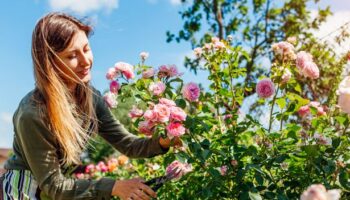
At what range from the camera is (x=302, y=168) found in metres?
2.08

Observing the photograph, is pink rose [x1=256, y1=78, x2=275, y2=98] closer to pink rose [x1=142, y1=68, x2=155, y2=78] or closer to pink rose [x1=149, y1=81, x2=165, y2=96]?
pink rose [x1=149, y1=81, x2=165, y2=96]

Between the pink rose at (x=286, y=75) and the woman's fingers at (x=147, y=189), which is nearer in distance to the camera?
the woman's fingers at (x=147, y=189)

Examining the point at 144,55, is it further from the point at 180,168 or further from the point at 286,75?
the point at 286,75

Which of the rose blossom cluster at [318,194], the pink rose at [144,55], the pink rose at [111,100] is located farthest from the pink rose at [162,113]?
the rose blossom cluster at [318,194]

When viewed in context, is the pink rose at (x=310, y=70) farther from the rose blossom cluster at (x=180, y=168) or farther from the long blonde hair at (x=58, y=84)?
the long blonde hair at (x=58, y=84)

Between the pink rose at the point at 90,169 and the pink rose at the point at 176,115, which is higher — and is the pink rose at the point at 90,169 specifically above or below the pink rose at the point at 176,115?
above

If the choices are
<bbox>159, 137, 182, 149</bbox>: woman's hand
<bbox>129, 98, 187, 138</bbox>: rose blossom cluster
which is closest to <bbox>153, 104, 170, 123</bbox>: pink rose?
<bbox>129, 98, 187, 138</bbox>: rose blossom cluster

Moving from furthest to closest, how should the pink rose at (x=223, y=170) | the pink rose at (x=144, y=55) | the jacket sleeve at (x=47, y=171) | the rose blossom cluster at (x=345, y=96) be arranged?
the pink rose at (x=144, y=55) < the pink rose at (x=223, y=170) < the jacket sleeve at (x=47, y=171) < the rose blossom cluster at (x=345, y=96)

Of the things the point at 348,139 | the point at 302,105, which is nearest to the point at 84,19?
the point at 302,105

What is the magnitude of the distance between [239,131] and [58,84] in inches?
29.2

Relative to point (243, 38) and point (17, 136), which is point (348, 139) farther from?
point (243, 38)

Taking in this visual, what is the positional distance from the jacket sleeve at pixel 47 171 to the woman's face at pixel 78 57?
26 cm

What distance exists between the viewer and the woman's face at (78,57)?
2.06 meters

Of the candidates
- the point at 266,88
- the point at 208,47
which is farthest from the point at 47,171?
the point at 208,47
